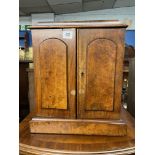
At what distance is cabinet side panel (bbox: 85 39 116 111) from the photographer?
3.22ft

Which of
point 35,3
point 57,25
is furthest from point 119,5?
Answer: point 57,25

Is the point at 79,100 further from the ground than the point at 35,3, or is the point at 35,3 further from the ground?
the point at 35,3

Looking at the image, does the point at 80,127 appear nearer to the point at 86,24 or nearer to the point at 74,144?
the point at 74,144

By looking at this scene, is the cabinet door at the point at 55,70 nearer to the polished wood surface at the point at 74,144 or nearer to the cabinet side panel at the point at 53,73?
the cabinet side panel at the point at 53,73

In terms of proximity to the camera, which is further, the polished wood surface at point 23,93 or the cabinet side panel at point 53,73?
the polished wood surface at point 23,93

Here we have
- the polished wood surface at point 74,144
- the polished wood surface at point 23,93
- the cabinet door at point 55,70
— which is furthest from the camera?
the polished wood surface at point 23,93

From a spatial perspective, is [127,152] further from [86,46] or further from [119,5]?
[119,5]

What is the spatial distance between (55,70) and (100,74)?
22 cm

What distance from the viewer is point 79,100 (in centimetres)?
103

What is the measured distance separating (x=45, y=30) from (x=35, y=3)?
13.7 feet

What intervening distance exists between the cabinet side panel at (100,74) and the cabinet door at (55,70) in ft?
0.25

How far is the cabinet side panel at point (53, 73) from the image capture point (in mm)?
1008

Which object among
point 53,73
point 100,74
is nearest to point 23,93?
point 53,73

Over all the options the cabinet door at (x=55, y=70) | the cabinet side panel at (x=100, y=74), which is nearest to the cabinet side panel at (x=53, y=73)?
the cabinet door at (x=55, y=70)
